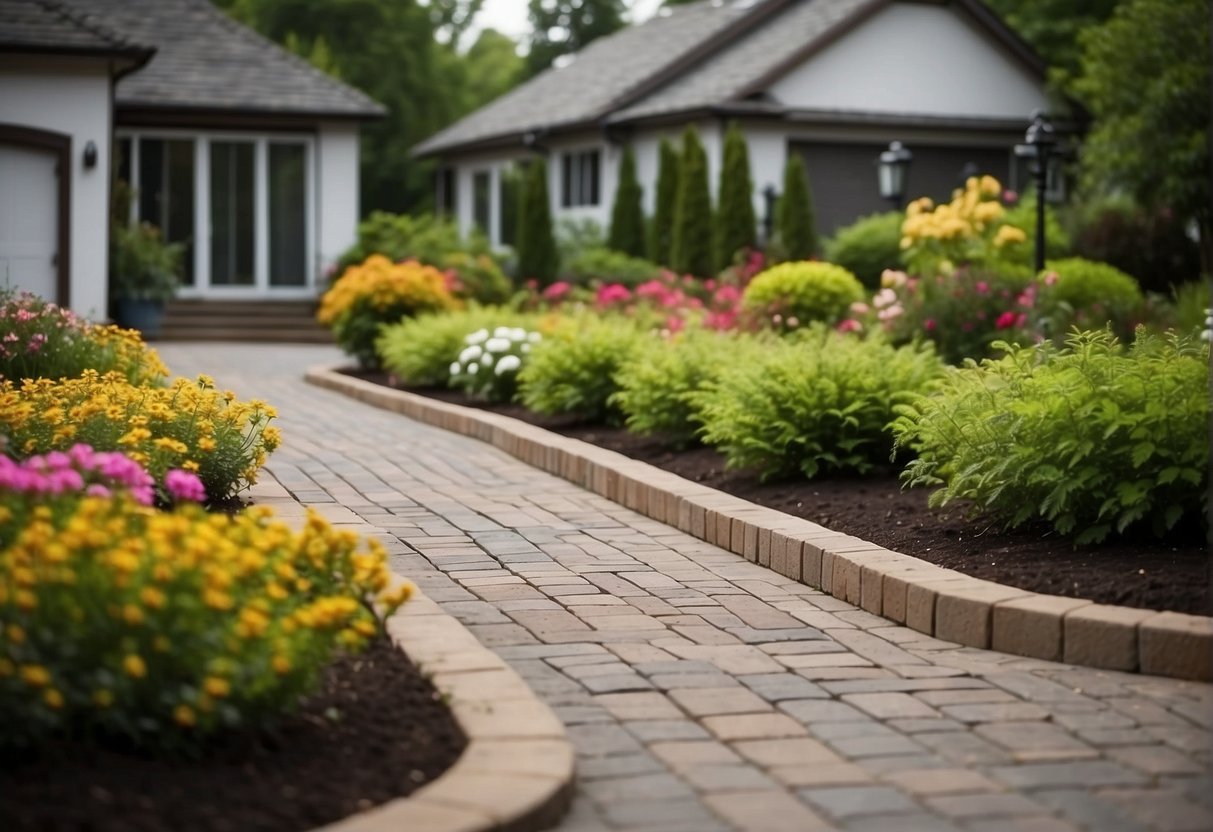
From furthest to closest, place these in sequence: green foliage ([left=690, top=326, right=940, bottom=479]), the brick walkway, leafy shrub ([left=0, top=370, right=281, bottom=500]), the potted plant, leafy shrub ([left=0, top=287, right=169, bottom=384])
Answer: the potted plant < leafy shrub ([left=0, top=287, right=169, bottom=384]) < green foliage ([left=690, top=326, right=940, bottom=479]) < leafy shrub ([left=0, top=370, right=281, bottom=500]) < the brick walkway

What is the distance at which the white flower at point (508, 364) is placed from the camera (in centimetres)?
1258

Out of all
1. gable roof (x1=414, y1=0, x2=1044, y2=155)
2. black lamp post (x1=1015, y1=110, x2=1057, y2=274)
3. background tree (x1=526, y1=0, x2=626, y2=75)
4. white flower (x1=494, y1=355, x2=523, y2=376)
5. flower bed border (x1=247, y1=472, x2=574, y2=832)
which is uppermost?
background tree (x1=526, y1=0, x2=626, y2=75)

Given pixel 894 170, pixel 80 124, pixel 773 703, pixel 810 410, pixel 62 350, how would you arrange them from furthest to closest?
pixel 894 170, pixel 80 124, pixel 62 350, pixel 810 410, pixel 773 703

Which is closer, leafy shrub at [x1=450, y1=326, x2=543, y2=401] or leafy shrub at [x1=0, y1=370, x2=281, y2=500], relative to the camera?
leafy shrub at [x1=0, y1=370, x2=281, y2=500]

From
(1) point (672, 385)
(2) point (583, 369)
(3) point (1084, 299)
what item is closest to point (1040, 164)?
(3) point (1084, 299)

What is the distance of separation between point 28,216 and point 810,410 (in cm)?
1332

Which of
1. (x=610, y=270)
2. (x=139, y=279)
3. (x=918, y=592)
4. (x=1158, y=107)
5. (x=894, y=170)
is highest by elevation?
(x=1158, y=107)

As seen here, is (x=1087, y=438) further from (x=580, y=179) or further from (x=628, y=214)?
(x=580, y=179)

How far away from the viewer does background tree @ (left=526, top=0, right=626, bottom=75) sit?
54625 millimetres

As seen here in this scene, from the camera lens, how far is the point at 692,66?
29578mm

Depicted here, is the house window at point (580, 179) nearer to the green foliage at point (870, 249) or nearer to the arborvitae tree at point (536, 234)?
the arborvitae tree at point (536, 234)

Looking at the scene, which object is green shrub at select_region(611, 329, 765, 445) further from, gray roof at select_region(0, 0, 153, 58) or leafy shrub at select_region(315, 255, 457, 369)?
gray roof at select_region(0, 0, 153, 58)

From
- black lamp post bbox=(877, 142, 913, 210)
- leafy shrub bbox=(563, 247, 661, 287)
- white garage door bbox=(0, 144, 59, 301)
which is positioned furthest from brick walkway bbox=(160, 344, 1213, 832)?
leafy shrub bbox=(563, 247, 661, 287)

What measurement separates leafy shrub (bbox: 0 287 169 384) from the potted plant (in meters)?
11.2
